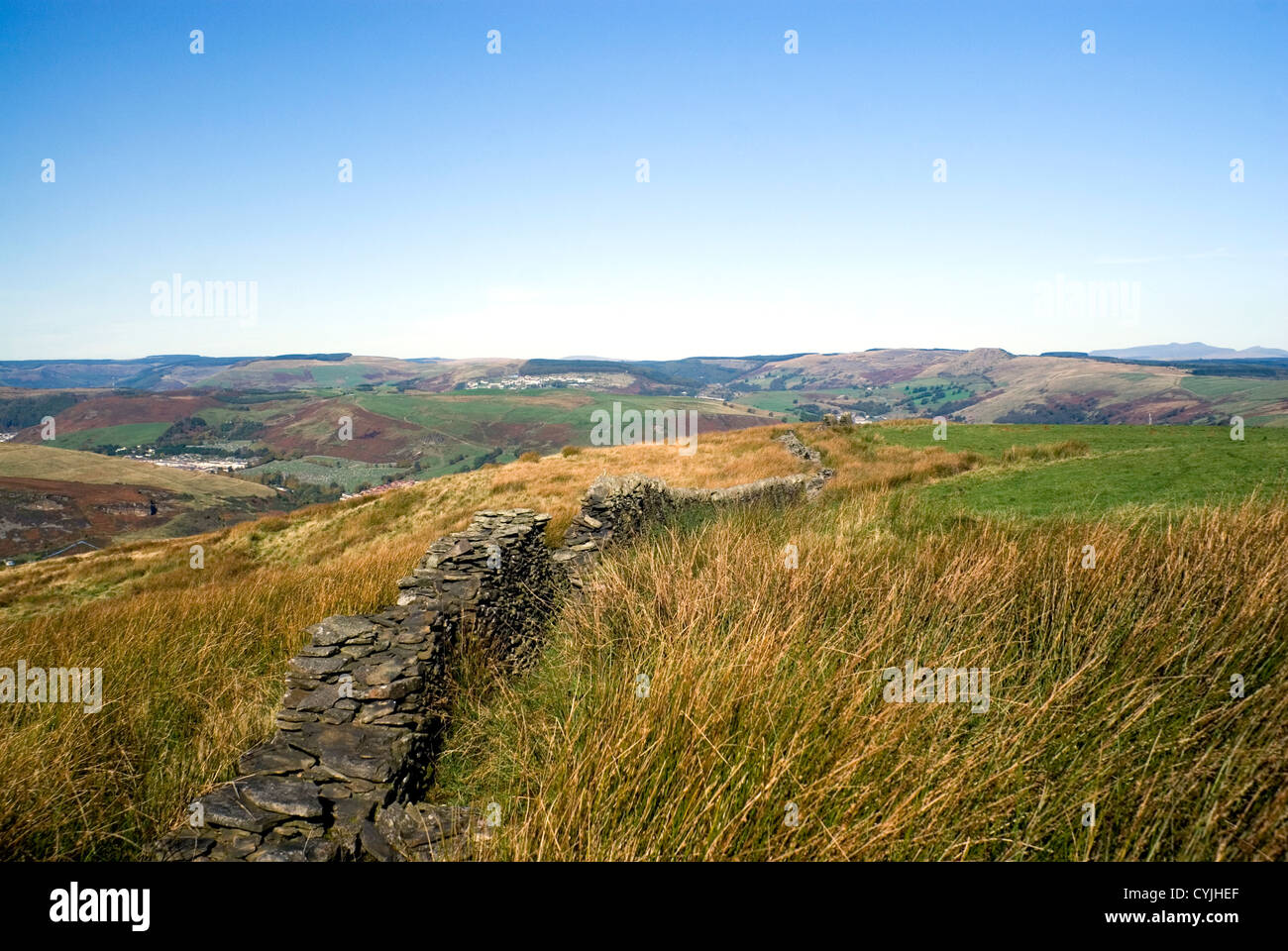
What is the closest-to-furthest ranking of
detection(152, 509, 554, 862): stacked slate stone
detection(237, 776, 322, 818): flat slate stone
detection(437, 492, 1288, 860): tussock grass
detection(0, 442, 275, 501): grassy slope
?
detection(437, 492, 1288, 860): tussock grass → detection(152, 509, 554, 862): stacked slate stone → detection(237, 776, 322, 818): flat slate stone → detection(0, 442, 275, 501): grassy slope

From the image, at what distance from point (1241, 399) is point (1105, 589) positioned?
174m

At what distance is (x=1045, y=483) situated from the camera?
11.6 metres

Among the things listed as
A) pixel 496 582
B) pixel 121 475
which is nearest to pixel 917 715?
pixel 496 582

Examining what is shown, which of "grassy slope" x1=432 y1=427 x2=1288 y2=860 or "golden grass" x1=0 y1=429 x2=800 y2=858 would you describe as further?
"golden grass" x1=0 y1=429 x2=800 y2=858

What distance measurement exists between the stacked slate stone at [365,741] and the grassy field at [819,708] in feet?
1.33

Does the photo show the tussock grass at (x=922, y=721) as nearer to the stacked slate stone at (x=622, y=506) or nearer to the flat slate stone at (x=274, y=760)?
the flat slate stone at (x=274, y=760)

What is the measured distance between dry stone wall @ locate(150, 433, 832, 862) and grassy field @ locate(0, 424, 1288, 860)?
15.6 inches

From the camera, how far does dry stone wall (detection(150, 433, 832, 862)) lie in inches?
119

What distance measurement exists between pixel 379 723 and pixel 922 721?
3.46 meters

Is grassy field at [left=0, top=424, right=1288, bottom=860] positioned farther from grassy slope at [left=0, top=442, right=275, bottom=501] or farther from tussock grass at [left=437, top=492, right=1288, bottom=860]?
grassy slope at [left=0, top=442, right=275, bottom=501]

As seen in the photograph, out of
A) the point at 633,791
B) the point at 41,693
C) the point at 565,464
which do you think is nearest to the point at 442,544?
the point at 41,693

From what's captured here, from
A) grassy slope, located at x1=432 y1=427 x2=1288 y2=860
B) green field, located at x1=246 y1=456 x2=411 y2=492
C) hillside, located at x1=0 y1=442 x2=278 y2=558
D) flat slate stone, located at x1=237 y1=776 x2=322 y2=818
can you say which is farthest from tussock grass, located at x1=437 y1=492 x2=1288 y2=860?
green field, located at x1=246 y1=456 x2=411 y2=492

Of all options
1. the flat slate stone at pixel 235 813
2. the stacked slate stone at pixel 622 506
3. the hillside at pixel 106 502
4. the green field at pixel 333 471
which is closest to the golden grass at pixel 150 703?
the flat slate stone at pixel 235 813
